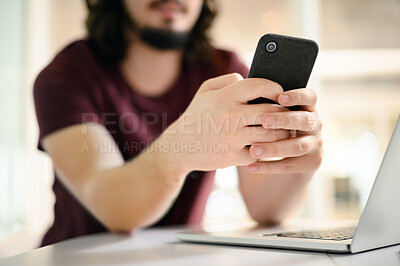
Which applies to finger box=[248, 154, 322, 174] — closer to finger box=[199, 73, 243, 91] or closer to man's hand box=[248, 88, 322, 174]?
man's hand box=[248, 88, 322, 174]

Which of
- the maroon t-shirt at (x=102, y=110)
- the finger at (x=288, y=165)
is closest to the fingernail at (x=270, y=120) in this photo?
the finger at (x=288, y=165)

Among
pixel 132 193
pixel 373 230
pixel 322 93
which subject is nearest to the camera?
pixel 373 230

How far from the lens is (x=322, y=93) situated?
2.50 metres

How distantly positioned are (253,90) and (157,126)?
0.62m

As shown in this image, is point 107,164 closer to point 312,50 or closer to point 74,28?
point 312,50

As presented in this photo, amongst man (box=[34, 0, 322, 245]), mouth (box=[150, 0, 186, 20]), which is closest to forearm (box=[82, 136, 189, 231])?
man (box=[34, 0, 322, 245])

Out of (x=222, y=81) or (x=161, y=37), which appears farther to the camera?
(x=161, y=37)

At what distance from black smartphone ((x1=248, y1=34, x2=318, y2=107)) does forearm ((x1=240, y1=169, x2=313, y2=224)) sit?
0.27 meters

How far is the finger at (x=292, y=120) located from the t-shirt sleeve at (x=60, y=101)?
1.73 feet

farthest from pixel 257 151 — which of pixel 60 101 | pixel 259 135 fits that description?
pixel 60 101

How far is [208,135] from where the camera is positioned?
23.7 inches

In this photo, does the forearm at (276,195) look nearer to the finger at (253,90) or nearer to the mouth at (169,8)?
the finger at (253,90)

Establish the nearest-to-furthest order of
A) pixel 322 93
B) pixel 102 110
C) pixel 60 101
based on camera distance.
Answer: pixel 60 101
pixel 102 110
pixel 322 93

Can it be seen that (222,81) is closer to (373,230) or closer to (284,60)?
Answer: (284,60)
